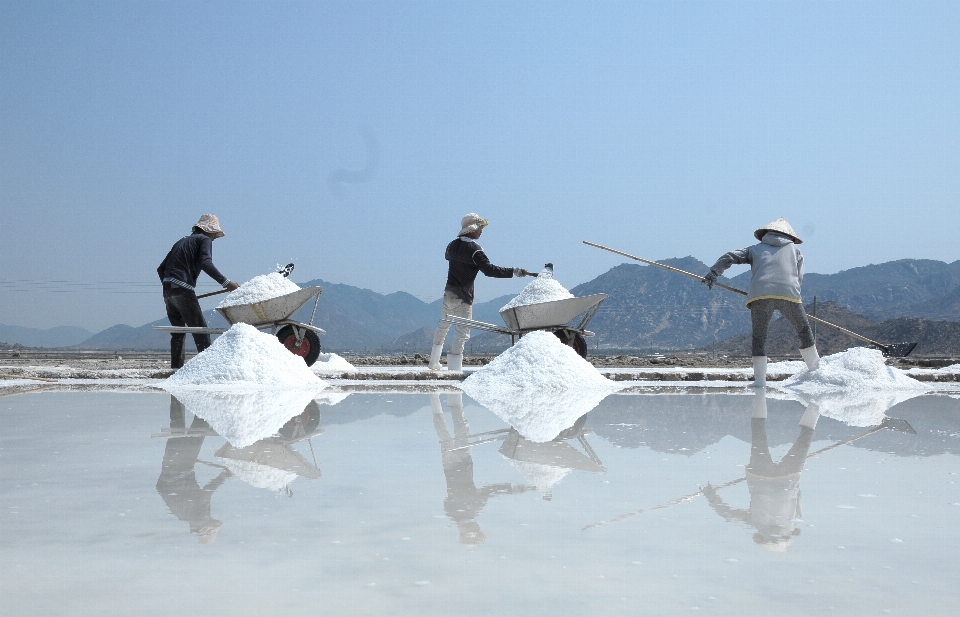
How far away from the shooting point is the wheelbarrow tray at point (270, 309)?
758 cm

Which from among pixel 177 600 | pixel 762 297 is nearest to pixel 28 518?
pixel 177 600

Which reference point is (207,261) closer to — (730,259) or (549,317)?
(549,317)

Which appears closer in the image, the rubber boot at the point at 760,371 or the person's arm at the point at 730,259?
the rubber boot at the point at 760,371

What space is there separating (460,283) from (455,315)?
31 cm

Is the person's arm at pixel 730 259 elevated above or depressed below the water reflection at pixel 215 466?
above

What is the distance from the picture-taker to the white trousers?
25.6ft

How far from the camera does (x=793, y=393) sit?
5.81 metres

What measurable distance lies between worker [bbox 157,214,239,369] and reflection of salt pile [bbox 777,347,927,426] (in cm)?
496

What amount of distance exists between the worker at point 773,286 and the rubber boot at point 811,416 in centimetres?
169

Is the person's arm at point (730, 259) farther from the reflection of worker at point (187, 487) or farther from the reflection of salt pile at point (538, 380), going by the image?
the reflection of worker at point (187, 487)

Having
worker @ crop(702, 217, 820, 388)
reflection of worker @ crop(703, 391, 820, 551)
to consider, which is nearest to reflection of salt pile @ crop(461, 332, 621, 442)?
worker @ crop(702, 217, 820, 388)

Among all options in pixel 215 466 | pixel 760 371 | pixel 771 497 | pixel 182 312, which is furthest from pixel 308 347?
pixel 771 497

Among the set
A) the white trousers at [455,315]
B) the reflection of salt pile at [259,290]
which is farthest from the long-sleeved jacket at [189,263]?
the white trousers at [455,315]

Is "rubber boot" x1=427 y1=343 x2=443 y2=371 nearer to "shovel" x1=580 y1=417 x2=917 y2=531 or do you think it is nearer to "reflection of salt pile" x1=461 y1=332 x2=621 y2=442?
"reflection of salt pile" x1=461 y1=332 x2=621 y2=442
